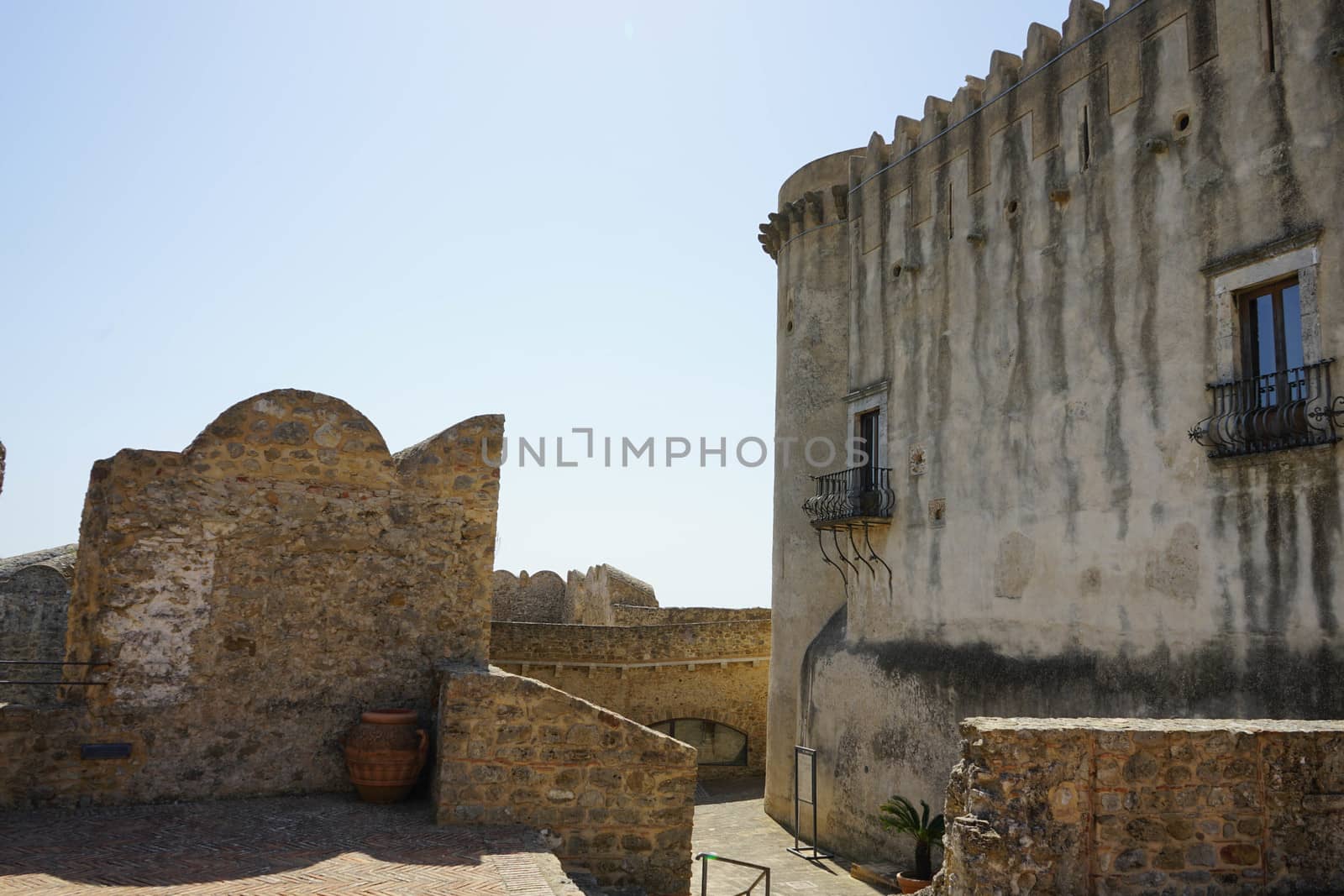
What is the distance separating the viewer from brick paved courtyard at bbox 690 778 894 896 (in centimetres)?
1242

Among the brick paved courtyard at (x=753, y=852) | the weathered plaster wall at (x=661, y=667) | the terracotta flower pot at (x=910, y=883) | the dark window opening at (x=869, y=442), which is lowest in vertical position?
the brick paved courtyard at (x=753, y=852)

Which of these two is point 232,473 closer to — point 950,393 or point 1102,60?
point 950,393

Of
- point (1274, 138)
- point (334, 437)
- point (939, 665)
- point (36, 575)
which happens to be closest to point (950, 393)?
point (939, 665)

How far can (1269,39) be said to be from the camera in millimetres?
9898

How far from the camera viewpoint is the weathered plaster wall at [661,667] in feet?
67.7

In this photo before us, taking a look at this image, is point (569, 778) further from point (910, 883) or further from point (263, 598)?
point (910, 883)

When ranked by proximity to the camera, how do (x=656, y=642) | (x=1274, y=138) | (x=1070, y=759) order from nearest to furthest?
(x=1070, y=759)
(x=1274, y=138)
(x=656, y=642)

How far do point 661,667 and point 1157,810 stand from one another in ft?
56.1

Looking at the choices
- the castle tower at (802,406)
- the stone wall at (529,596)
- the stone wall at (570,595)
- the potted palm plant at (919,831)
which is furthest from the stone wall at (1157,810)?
the stone wall at (529,596)

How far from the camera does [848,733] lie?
15.0 m

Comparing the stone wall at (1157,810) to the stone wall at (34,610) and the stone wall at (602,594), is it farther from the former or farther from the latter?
the stone wall at (602,594)

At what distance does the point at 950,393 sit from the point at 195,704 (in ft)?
33.2

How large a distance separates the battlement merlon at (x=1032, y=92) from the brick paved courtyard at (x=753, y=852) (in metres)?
9.51

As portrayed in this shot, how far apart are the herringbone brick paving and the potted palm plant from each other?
7.01m
